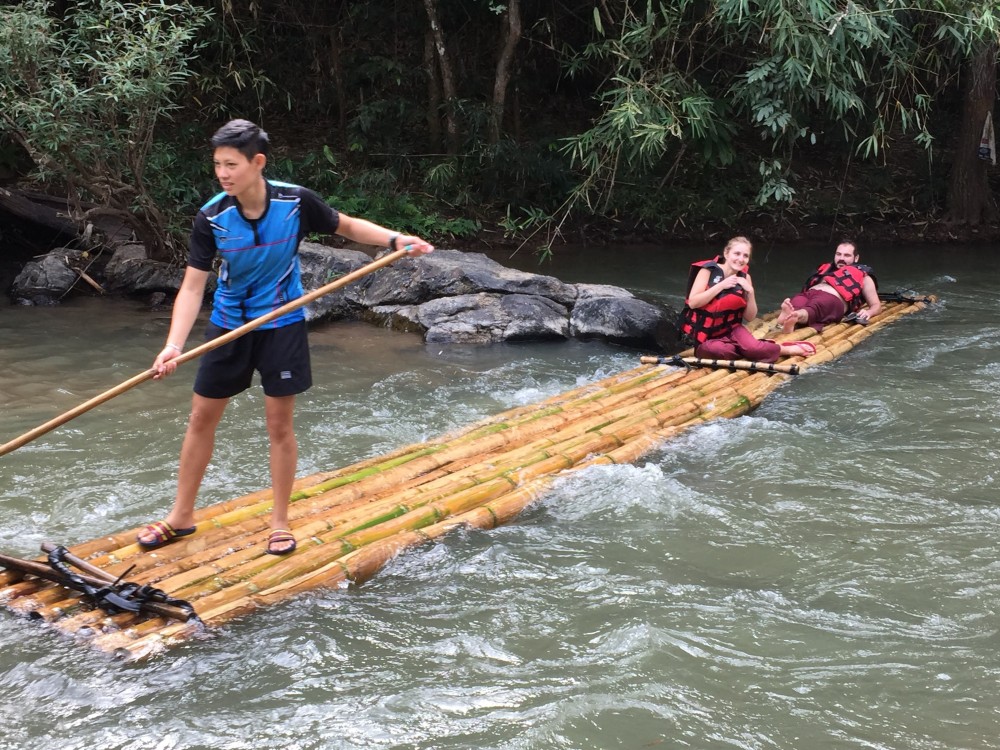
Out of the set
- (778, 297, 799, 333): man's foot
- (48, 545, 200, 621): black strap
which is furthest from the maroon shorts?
(48, 545, 200, 621): black strap

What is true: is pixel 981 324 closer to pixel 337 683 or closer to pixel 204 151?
pixel 337 683

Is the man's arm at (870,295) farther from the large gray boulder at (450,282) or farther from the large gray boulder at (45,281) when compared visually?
the large gray boulder at (45,281)

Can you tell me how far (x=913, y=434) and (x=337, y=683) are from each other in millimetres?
3708

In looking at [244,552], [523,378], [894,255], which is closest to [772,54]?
[523,378]

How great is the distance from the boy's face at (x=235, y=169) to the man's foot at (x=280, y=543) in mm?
1162

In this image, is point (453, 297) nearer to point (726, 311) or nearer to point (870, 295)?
point (726, 311)

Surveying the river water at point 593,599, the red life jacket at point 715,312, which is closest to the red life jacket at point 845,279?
the river water at point 593,599

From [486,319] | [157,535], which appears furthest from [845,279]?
[157,535]

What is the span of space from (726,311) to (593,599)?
131 inches

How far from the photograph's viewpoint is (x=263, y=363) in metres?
3.14

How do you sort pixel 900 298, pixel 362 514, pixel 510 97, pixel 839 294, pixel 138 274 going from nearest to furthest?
pixel 362 514, pixel 839 294, pixel 900 298, pixel 138 274, pixel 510 97

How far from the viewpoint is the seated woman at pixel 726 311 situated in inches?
237

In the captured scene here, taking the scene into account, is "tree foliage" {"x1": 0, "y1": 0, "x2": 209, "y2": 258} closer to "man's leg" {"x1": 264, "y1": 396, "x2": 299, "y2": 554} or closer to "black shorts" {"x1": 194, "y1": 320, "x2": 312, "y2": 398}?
"black shorts" {"x1": 194, "y1": 320, "x2": 312, "y2": 398}

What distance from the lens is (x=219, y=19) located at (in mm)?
11164
